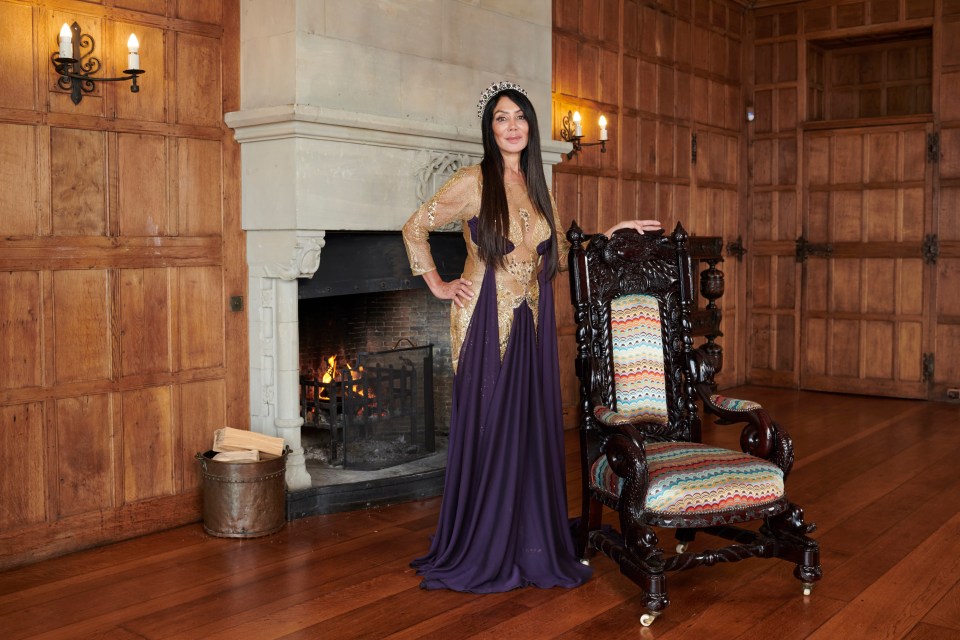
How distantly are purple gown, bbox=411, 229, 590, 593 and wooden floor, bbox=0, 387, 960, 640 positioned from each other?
0.12 metres

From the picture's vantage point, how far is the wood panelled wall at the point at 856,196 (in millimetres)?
7719

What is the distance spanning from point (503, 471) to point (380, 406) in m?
1.44

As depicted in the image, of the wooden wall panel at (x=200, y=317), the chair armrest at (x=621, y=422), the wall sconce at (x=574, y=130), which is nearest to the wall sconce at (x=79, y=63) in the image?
the wooden wall panel at (x=200, y=317)

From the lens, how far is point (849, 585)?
364cm

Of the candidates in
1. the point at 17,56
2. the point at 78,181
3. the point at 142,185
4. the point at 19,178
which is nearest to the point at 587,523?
the point at 142,185

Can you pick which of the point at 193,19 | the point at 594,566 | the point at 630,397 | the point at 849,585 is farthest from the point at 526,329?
the point at 193,19

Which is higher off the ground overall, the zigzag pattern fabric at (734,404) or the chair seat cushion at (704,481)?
the zigzag pattern fabric at (734,404)

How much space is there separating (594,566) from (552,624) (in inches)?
23.9

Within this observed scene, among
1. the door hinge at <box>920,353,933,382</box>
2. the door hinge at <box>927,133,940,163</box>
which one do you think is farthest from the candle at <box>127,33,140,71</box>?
the door hinge at <box>920,353,933,382</box>

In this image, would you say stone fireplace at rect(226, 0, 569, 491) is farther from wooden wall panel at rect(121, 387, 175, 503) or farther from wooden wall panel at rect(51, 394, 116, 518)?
wooden wall panel at rect(51, 394, 116, 518)

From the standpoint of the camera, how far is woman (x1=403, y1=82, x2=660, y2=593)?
3.66m

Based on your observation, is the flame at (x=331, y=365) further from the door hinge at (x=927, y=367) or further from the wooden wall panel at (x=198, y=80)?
the door hinge at (x=927, y=367)

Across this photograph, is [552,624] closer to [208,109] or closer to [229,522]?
[229,522]

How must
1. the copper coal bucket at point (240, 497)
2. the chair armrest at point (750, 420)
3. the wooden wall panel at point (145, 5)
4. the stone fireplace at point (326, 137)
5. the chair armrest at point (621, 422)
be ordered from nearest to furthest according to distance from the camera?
the chair armrest at point (621, 422)
the chair armrest at point (750, 420)
the wooden wall panel at point (145, 5)
the copper coal bucket at point (240, 497)
the stone fireplace at point (326, 137)
